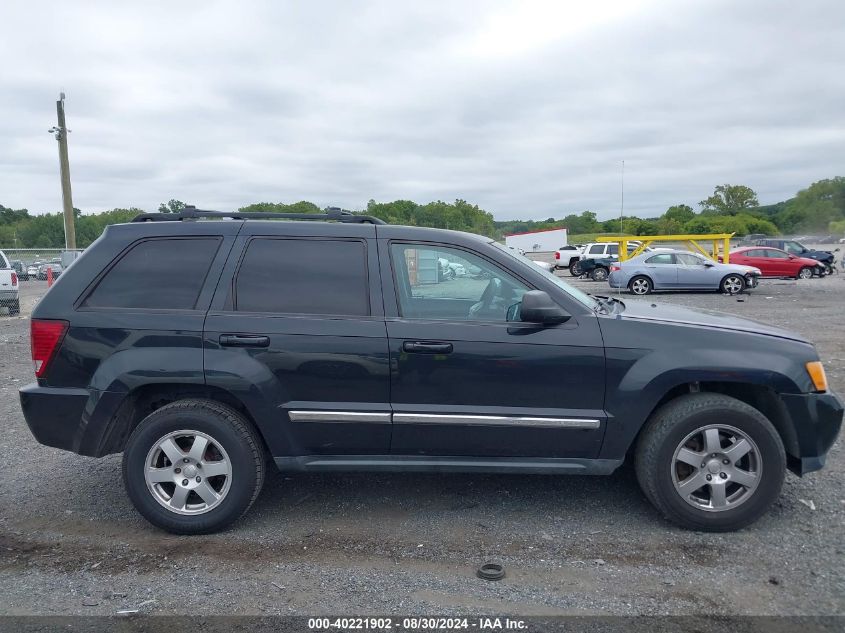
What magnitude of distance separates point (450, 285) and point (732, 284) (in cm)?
1915

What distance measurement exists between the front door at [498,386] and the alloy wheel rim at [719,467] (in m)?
0.53

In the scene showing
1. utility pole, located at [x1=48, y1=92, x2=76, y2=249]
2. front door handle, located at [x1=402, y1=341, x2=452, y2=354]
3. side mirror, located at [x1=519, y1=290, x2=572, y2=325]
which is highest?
utility pole, located at [x1=48, y1=92, x2=76, y2=249]

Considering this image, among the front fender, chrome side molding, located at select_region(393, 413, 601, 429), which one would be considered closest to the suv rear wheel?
the front fender

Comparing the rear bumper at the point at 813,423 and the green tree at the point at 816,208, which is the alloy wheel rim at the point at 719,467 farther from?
the green tree at the point at 816,208

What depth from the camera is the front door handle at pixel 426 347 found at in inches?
153

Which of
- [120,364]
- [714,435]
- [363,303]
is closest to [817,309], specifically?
[714,435]

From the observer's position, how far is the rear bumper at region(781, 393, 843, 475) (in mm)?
3914

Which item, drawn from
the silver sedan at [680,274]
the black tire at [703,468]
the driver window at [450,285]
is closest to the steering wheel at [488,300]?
the driver window at [450,285]

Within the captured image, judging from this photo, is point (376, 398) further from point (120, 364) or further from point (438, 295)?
point (120, 364)

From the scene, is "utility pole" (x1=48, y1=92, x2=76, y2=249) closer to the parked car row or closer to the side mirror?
the parked car row

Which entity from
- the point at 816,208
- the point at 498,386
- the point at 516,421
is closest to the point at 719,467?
the point at 516,421

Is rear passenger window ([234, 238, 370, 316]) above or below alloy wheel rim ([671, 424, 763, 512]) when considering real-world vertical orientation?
above

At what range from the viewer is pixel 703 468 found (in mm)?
3898

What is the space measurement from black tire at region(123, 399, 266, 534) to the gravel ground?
0.12m
